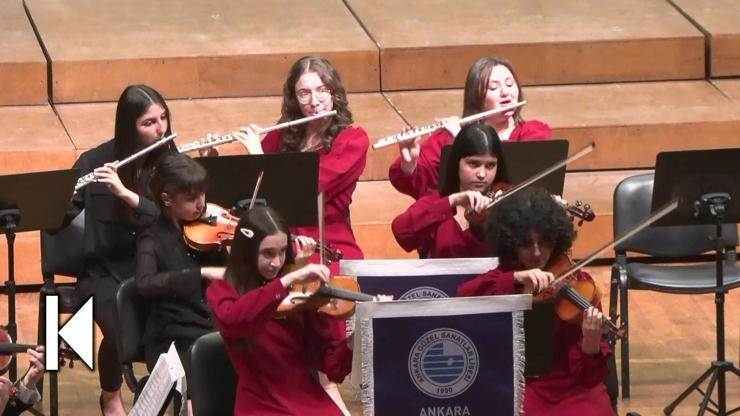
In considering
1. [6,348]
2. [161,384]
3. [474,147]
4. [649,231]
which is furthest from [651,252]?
[161,384]

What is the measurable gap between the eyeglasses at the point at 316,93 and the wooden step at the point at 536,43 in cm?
229

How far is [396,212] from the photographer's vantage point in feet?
22.0

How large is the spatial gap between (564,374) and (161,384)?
1.24 meters

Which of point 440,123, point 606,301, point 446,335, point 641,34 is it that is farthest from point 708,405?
point 641,34

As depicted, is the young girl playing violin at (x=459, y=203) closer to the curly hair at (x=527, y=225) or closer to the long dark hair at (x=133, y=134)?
the curly hair at (x=527, y=225)

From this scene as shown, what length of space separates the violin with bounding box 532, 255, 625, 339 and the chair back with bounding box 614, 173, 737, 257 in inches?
59.7

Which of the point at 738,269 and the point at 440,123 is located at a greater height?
the point at 440,123

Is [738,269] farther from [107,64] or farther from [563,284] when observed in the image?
[107,64]

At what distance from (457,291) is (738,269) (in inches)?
68.6

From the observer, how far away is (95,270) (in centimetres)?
511

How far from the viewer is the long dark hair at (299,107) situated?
17.2ft

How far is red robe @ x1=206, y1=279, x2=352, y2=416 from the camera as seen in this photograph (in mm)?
3965

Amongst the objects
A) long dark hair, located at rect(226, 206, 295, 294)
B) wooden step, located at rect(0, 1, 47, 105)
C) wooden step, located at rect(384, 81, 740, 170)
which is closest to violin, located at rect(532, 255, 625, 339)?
long dark hair, located at rect(226, 206, 295, 294)

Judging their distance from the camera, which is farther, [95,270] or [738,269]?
[738,269]
